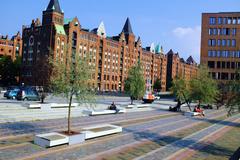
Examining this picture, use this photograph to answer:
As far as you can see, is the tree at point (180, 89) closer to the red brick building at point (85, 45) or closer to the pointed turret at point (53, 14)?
the red brick building at point (85, 45)

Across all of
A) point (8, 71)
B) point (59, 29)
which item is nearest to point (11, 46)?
point (8, 71)

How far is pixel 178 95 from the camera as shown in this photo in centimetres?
3509

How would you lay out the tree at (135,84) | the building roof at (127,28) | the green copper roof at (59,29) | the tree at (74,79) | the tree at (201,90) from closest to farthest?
the tree at (74,79), the tree at (135,84), the tree at (201,90), the green copper roof at (59,29), the building roof at (127,28)

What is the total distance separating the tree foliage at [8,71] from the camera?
8903cm

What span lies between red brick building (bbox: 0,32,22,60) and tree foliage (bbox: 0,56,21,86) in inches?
821

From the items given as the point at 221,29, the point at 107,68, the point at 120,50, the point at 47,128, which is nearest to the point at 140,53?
the point at 120,50

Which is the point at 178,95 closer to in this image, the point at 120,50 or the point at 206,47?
the point at 206,47

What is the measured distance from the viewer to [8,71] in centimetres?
8975

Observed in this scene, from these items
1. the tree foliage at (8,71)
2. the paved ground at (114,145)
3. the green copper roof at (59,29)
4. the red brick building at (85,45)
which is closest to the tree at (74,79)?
the paved ground at (114,145)

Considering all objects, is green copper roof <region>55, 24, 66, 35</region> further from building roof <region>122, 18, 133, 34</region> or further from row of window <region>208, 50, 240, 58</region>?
row of window <region>208, 50, 240, 58</region>

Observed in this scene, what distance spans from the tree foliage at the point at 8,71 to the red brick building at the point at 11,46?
68.4ft

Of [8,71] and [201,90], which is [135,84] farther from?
[8,71]

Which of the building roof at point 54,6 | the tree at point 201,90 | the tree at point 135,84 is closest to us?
the tree at point 135,84

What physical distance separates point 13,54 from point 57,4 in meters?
36.1
